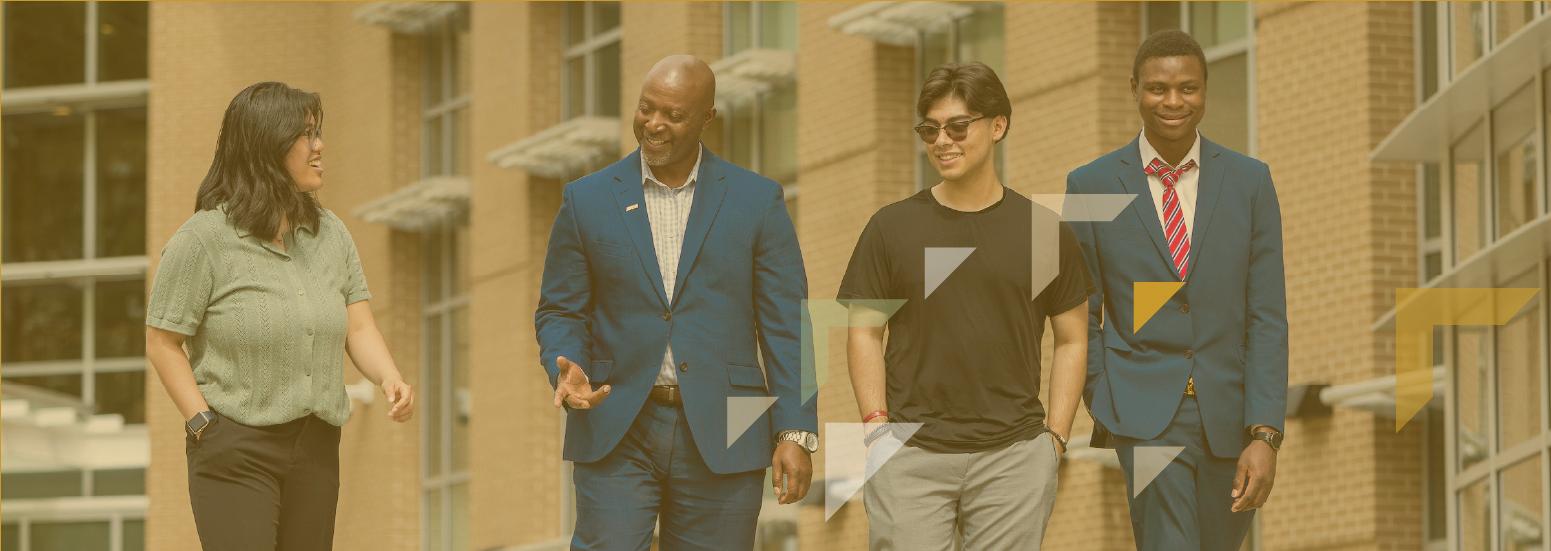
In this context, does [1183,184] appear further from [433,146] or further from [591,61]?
[433,146]

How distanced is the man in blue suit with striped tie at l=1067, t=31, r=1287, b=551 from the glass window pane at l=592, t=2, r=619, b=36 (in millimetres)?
24405

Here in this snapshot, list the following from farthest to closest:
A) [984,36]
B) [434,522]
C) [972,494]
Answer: [434,522] < [984,36] < [972,494]

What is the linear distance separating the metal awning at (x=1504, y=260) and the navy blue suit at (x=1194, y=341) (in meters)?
7.39

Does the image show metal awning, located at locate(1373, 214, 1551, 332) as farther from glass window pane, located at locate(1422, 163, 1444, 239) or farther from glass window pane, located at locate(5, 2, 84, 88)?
glass window pane, located at locate(5, 2, 84, 88)

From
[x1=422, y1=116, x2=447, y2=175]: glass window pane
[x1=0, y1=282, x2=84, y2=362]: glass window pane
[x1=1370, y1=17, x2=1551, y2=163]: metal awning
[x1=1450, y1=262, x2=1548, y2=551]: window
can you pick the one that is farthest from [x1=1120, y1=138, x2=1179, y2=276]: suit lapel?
[x1=0, y1=282, x2=84, y2=362]: glass window pane

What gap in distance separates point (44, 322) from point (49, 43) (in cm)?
429

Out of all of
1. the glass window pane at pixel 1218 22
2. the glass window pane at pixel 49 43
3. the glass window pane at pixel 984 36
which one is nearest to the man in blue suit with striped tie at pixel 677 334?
the glass window pane at pixel 1218 22

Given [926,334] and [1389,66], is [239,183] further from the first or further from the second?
[1389,66]

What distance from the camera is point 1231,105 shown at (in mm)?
21922

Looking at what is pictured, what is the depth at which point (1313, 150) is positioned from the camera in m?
20.9

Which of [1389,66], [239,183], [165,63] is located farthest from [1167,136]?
[165,63]

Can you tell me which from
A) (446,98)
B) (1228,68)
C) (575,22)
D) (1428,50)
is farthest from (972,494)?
(446,98)

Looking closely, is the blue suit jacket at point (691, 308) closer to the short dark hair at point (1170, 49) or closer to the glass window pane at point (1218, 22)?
the short dark hair at point (1170, 49)

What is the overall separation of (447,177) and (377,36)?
3.88m
